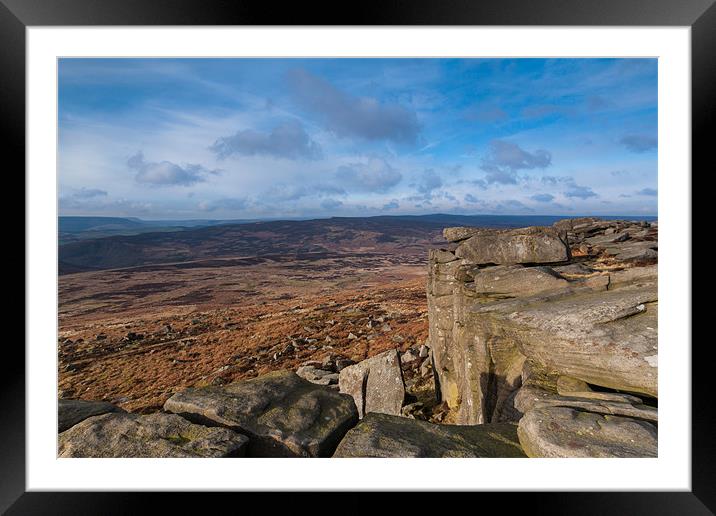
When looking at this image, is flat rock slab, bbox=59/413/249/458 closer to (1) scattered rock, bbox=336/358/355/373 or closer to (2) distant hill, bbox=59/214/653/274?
(1) scattered rock, bbox=336/358/355/373

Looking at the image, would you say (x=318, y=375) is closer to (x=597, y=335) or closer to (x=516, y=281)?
(x=516, y=281)

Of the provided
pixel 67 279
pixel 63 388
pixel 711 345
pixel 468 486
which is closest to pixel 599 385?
pixel 711 345

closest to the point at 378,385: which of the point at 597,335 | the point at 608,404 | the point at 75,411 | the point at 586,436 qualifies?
the point at 597,335

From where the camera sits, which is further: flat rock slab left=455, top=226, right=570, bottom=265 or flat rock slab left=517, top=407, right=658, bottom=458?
flat rock slab left=455, top=226, right=570, bottom=265

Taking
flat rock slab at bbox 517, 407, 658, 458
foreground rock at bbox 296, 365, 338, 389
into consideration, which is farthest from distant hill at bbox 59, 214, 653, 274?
flat rock slab at bbox 517, 407, 658, 458

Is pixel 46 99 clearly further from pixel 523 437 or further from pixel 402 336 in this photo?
pixel 402 336
